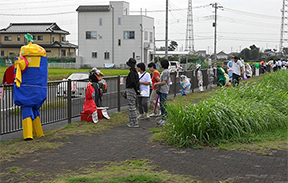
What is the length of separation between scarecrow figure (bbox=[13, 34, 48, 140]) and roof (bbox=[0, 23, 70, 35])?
65849mm

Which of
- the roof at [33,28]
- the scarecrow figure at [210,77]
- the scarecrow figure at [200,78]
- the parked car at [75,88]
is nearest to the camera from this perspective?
the parked car at [75,88]

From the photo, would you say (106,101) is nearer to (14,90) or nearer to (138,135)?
(138,135)

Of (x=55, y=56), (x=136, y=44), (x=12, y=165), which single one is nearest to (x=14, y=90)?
(x=12, y=165)

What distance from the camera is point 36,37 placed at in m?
73.8

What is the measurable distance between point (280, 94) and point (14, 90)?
303 inches

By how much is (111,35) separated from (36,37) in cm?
1397

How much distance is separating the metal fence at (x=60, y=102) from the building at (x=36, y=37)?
61.6 meters

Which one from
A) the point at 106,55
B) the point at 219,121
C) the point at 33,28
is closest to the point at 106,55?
the point at 106,55

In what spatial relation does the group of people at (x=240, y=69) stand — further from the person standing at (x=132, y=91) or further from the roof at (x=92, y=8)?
the roof at (x=92, y=8)

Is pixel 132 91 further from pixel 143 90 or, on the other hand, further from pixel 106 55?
pixel 106 55

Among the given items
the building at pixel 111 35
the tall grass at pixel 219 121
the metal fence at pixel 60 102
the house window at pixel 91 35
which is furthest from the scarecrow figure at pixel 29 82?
the house window at pixel 91 35

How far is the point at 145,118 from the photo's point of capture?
1245cm

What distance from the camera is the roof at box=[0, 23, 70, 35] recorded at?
2891 inches

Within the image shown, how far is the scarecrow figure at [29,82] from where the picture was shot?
877cm
